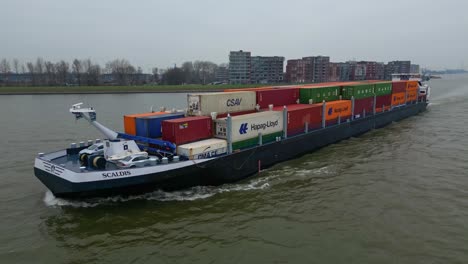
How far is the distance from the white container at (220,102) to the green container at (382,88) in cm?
1900

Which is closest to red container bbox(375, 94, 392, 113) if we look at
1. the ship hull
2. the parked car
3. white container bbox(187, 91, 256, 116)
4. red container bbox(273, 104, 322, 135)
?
red container bbox(273, 104, 322, 135)

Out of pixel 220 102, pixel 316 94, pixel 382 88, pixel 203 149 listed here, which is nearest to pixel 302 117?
pixel 316 94

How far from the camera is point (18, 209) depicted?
49.1 ft

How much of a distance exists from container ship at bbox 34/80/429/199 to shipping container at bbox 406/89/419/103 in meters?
22.4

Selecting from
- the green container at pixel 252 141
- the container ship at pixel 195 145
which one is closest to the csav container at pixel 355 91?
the container ship at pixel 195 145

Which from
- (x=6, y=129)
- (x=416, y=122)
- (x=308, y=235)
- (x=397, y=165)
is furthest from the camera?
(x=416, y=122)

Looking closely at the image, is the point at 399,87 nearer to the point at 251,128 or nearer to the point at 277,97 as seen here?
the point at 277,97

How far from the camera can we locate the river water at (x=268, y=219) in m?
11.5

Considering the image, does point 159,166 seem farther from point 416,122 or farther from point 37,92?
point 37,92

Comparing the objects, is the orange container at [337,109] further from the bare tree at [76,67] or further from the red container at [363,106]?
the bare tree at [76,67]

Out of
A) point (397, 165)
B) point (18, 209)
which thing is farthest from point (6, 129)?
point (397, 165)

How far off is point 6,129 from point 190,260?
107ft

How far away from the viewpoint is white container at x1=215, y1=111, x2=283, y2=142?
18500mm

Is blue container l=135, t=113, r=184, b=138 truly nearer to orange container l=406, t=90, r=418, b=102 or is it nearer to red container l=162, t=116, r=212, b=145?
red container l=162, t=116, r=212, b=145
